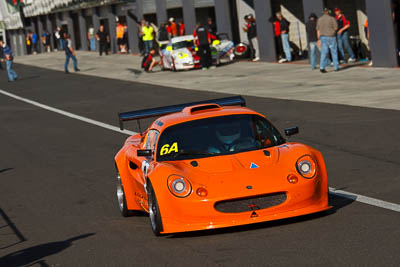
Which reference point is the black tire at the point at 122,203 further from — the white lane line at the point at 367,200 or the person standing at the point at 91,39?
the person standing at the point at 91,39

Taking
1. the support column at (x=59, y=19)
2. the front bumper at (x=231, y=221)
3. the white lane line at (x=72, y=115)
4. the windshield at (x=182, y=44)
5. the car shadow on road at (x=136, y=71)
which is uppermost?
the support column at (x=59, y=19)

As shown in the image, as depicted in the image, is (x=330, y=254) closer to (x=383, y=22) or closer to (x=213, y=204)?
(x=213, y=204)

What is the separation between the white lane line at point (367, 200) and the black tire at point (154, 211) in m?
2.31

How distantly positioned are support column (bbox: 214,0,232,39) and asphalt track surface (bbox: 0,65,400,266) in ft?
57.3

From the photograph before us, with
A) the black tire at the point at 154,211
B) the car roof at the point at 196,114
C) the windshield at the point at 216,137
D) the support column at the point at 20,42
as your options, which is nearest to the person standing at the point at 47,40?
the support column at the point at 20,42

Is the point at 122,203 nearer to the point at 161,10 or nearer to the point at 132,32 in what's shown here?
the point at 161,10

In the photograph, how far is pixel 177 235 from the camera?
8688 millimetres

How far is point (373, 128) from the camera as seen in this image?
1534 cm

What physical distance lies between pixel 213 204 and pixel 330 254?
1.53 m

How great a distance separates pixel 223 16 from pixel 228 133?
A: 3026cm

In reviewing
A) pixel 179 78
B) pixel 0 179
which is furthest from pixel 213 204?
pixel 179 78

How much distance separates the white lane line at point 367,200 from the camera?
28.9ft

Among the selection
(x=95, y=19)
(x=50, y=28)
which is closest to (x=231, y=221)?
(x=95, y=19)

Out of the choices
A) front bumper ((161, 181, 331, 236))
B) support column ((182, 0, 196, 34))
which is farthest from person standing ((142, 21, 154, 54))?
front bumper ((161, 181, 331, 236))
